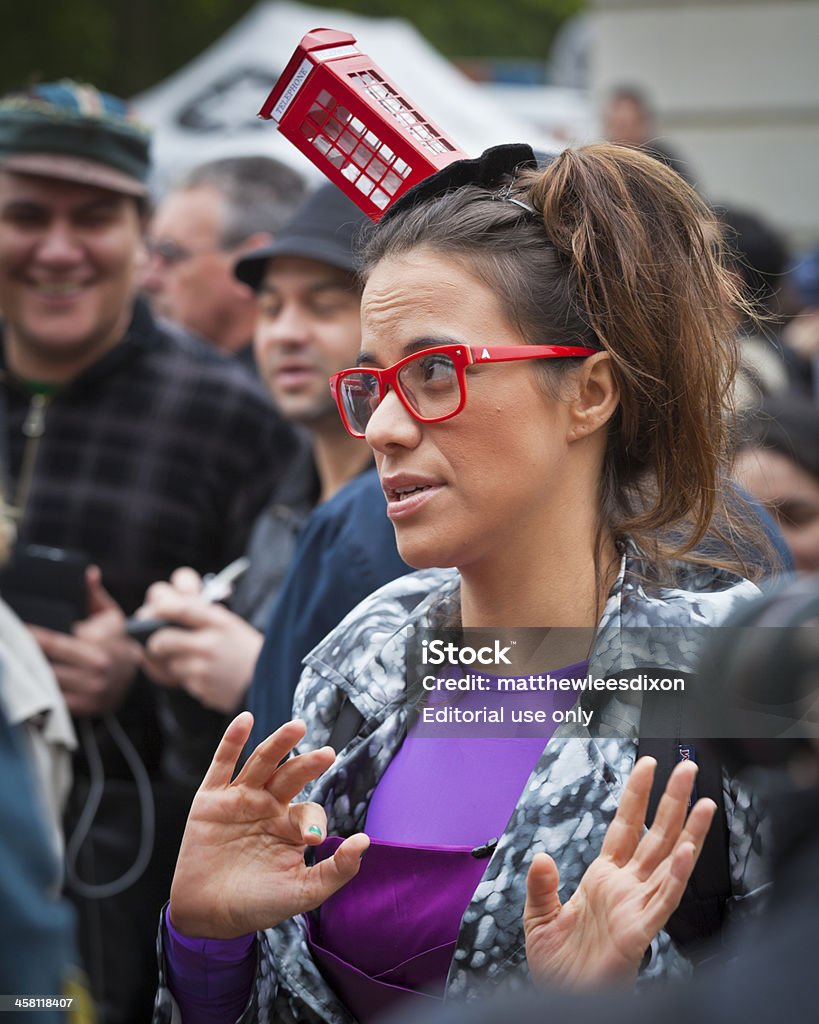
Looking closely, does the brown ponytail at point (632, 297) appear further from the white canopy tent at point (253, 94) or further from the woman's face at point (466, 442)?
the white canopy tent at point (253, 94)

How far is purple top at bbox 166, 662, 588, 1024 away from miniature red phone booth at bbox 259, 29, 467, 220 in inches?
30.9

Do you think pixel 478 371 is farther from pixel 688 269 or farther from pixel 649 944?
pixel 649 944

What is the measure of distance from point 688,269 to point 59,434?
2.17 meters

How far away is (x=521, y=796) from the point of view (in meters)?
1.78

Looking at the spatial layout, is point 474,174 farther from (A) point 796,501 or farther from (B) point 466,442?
(A) point 796,501

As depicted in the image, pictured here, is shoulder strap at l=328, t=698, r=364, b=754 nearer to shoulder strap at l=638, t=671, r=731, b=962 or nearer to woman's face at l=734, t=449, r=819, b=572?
shoulder strap at l=638, t=671, r=731, b=962

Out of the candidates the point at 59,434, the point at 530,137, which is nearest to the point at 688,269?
the point at 59,434

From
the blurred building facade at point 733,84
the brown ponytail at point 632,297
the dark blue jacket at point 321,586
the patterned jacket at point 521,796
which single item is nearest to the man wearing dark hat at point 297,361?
the dark blue jacket at point 321,586

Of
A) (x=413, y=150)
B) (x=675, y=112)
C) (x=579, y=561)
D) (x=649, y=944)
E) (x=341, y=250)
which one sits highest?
(x=675, y=112)

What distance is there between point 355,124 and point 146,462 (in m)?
1.76

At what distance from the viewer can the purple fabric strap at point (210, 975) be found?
1897 mm

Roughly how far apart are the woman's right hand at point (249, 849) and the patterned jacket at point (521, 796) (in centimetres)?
13

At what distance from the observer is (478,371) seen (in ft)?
6.13

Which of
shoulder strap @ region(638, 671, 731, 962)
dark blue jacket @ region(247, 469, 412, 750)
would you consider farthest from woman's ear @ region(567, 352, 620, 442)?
dark blue jacket @ region(247, 469, 412, 750)
